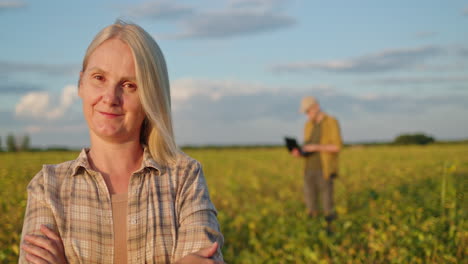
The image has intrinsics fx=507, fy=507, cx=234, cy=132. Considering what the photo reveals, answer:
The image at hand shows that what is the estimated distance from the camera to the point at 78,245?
181 cm

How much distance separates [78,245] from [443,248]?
4.26m

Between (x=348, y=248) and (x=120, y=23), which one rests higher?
(x=120, y=23)

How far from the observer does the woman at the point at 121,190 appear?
1.80 m

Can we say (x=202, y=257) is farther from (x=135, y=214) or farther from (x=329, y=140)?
(x=329, y=140)

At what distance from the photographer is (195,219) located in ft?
5.93

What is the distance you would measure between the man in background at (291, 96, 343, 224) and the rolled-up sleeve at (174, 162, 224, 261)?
582 centimetres

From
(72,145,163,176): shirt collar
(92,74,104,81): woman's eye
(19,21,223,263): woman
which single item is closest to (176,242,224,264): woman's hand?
(19,21,223,263): woman

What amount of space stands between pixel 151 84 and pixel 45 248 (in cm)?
69

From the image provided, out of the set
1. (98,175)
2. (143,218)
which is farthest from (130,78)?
(143,218)

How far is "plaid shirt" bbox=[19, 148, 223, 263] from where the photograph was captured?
181 centimetres

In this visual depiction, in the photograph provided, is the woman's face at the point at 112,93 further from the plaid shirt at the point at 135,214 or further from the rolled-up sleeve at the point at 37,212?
the rolled-up sleeve at the point at 37,212

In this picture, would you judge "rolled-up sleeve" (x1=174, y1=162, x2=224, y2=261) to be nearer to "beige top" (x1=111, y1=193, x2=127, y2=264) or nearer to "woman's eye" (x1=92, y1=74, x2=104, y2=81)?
"beige top" (x1=111, y1=193, x2=127, y2=264)

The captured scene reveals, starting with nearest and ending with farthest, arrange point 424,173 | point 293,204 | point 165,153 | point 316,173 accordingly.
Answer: point 165,153
point 316,173
point 293,204
point 424,173

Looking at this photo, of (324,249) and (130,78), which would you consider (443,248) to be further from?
(130,78)
